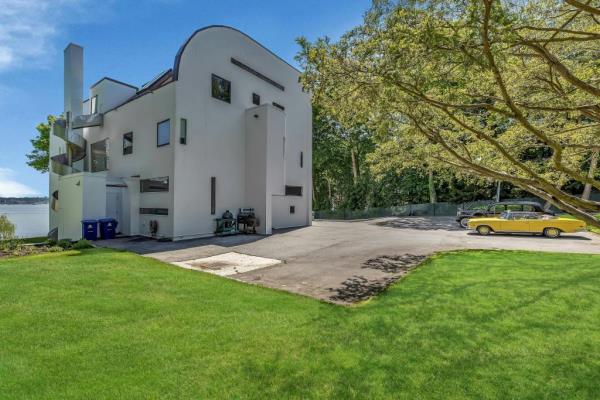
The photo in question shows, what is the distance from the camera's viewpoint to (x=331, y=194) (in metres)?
39.7

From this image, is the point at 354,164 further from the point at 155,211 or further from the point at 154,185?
the point at 155,211

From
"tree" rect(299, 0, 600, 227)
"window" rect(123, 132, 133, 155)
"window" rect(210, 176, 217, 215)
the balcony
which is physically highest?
the balcony

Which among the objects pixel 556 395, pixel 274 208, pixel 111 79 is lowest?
pixel 556 395

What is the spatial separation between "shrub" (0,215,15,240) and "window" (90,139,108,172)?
5.21 meters

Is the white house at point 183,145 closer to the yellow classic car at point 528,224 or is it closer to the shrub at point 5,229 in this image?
the shrub at point 5,229

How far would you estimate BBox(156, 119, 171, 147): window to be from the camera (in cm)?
1284

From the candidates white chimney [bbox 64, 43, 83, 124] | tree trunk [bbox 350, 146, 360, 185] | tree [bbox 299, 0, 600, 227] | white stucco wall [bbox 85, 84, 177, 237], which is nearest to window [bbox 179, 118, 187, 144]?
white stucco wall [bbox 85, 84, 177, 237]

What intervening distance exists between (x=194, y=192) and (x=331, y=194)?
28027mm

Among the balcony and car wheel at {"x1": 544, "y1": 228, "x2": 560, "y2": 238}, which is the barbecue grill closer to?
the balcony

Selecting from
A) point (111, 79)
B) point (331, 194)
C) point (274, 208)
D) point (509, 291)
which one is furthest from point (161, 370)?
point (331, 194)

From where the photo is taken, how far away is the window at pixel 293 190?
18.2m

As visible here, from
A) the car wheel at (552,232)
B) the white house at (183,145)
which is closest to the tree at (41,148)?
the white house at (183,145)

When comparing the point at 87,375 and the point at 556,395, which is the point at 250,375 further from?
the point at 556,395

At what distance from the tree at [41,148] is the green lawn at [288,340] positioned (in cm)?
2510
